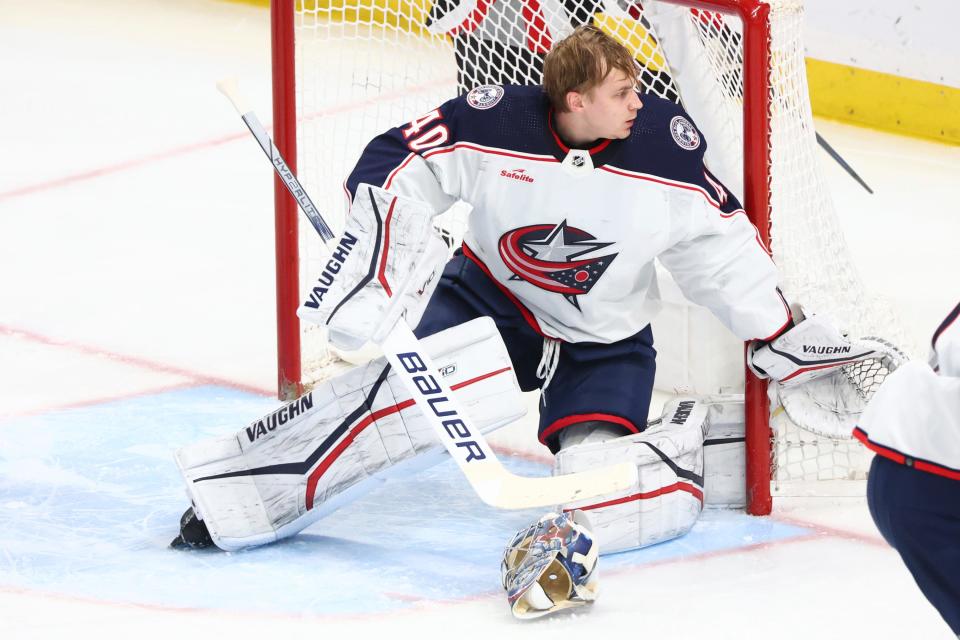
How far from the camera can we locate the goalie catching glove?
2268 mm

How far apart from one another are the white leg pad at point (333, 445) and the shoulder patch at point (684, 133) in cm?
41

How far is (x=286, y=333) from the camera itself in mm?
3211

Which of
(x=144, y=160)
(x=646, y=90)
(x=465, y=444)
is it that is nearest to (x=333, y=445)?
(x=465, y=444)

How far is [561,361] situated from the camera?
2.67 meters

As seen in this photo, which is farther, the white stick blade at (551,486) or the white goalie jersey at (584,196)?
the white goalie jersey at (584,196)

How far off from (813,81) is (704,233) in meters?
3.12

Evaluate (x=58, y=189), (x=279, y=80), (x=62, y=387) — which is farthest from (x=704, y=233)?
(x=58, y=189)

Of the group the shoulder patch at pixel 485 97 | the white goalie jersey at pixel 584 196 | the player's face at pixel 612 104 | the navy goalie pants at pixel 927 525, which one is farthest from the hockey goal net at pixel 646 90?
the navy goalie pants at pixel 927 525

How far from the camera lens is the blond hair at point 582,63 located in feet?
7.77

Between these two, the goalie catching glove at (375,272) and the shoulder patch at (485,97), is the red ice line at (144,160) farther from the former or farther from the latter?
the goalie catching glove at (375,272)

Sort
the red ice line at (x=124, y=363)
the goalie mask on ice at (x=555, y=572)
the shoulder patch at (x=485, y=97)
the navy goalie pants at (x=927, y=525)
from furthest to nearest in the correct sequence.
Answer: the red ice line at (x=124, y=363), the shoulder patch at (x=485, y=97), the goalie mask on ice at (x=555, y=572), the navy goalie pants at (x=927, y=525)

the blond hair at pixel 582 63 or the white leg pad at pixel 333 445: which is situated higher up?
the blond hair at pixel 582 63

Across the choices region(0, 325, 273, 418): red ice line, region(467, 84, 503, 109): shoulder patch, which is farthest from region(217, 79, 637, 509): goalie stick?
region(0, 325, 273, 418): red ice line

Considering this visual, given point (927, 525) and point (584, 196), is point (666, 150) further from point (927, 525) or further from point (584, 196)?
point (927, 525)
